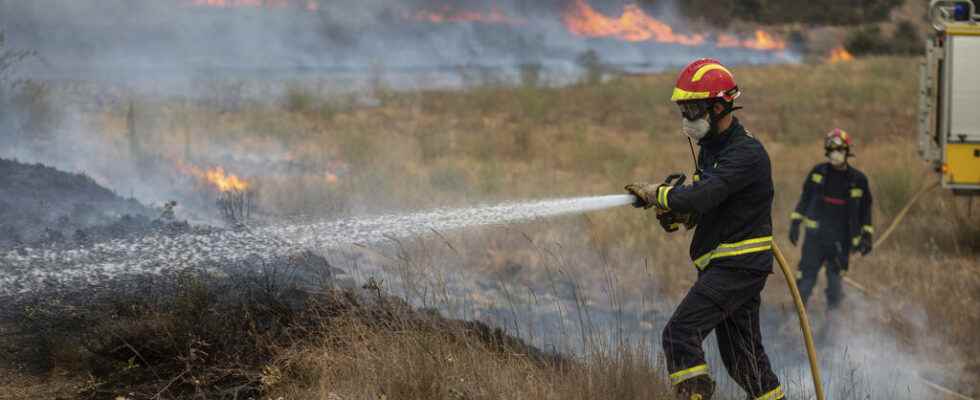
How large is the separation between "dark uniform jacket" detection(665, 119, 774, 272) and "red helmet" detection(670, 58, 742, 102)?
214 mm

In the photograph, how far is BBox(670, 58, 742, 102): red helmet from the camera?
4460 millimetres

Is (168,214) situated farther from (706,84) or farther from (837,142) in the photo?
(837,142)

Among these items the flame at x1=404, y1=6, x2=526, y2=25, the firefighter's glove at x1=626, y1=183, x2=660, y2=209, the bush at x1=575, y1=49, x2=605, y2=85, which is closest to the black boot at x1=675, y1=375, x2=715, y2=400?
the firefighter's glove at x1=626, y1=183, x2=660, y2=209

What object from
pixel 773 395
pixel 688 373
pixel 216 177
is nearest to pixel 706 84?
pixel 688 373

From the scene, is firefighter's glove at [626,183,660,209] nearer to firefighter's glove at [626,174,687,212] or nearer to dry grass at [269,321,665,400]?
firefighter's glove at [626,174,687,212]

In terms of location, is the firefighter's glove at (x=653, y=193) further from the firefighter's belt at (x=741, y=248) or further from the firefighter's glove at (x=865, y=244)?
the firefighter's glove at (x=865, y=244)

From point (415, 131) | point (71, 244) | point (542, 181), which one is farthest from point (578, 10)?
point (71, 244)

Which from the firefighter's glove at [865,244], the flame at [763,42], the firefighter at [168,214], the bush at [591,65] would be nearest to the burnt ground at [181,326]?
the firefighter at [168,214]

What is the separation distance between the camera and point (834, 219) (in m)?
8.53

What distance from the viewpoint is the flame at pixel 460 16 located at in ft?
65.9

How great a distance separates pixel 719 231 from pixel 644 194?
1.41ft

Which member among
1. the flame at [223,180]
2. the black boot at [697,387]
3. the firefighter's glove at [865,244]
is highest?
→ the flame at [223,180]

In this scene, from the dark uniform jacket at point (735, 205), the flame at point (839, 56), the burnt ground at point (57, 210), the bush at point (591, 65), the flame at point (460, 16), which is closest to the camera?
the dark uniform jacket at point (735, 205)

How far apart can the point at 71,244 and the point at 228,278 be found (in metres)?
1.23
